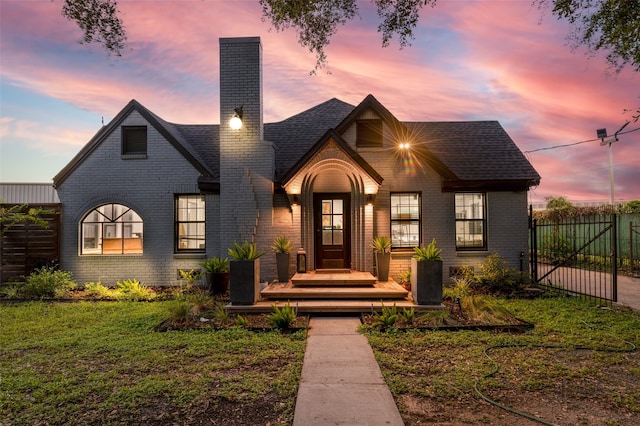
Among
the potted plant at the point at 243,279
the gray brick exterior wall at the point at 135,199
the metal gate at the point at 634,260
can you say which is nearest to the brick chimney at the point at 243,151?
the gray brick exterior wall at the point at 135,199

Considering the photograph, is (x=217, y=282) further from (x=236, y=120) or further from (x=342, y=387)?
(x=342, y=387)

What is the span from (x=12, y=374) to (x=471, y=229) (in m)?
11.8

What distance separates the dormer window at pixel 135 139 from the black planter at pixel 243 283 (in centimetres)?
610

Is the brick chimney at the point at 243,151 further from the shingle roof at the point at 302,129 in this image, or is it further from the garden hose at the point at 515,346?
the garden hose at the point at 515,346

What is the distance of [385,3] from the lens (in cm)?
589

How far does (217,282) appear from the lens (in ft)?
33.4

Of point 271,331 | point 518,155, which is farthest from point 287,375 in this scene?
point 518,155

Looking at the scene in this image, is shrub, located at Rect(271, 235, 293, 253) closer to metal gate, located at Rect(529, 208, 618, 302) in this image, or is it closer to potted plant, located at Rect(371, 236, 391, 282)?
potted plant, located at Rect(371, 236, 391, 282)

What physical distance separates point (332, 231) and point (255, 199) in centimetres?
253

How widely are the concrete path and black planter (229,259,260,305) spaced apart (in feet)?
7.59

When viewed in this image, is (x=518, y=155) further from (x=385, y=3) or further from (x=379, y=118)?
(x=385, y=3)

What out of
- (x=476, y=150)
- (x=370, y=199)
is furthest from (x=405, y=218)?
(x=476, y=150)

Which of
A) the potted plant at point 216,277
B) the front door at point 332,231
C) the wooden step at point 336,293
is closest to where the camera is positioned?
the wooden step at point 336,293

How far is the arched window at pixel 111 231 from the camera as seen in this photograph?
38.8 feet
